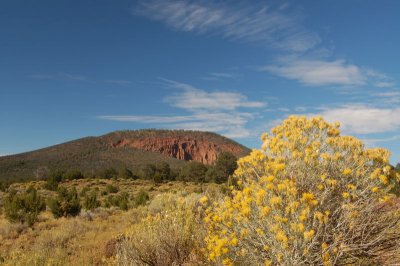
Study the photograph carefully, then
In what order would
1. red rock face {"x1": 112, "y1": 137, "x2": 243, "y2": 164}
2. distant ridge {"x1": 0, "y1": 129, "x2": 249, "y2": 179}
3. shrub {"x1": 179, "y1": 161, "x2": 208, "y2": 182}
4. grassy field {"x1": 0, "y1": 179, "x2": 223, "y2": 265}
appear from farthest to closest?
1. red rock face {"x1": 112, "y1": 137, "x2": 243, "y2": 164}
2. distant ridge {"x1": 0, "y1": 129, "x2": 249, "y2": 179}
3. shrub {"x1": 179, "y1": 161, "x2": 208, "y2": 182}
4. grassy field {"x1": 0, "y1": 179, "x2": 223, "y2": 265}

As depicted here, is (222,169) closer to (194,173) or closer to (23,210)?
(194,173)

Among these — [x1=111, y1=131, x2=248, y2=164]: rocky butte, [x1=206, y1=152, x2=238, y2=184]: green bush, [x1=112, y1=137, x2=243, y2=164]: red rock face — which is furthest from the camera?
[x1=111, y1=131, x2=248, y2=164]: rocky butte

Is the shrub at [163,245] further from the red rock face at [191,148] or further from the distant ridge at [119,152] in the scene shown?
the red rock face at [191,148]

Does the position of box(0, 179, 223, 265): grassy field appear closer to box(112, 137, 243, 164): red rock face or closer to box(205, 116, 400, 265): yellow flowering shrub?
box(205, 116, 400, 265): yellow flowering shrub

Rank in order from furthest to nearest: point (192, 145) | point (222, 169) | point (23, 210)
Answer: point (192, 145)
point (222, 169)
point (23, 210)

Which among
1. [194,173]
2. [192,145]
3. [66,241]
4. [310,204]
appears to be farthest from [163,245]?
[192,145]

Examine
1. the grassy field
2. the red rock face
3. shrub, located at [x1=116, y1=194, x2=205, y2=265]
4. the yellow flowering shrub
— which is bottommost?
the grassy field

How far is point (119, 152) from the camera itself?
287 ft

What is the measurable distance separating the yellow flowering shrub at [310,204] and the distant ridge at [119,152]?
197 ft

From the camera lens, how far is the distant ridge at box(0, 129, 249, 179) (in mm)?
67188

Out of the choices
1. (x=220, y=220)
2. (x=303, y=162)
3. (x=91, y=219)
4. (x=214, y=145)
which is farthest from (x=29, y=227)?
(x=214, y=145)

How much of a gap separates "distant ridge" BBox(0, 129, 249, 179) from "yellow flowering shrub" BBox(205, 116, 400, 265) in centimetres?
6005

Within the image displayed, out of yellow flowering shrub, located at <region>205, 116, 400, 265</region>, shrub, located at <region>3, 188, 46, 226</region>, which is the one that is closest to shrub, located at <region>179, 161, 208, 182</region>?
shrub, located at <region>3, 188, 46, 226</region>

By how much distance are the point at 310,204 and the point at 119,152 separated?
86159 millimetres
